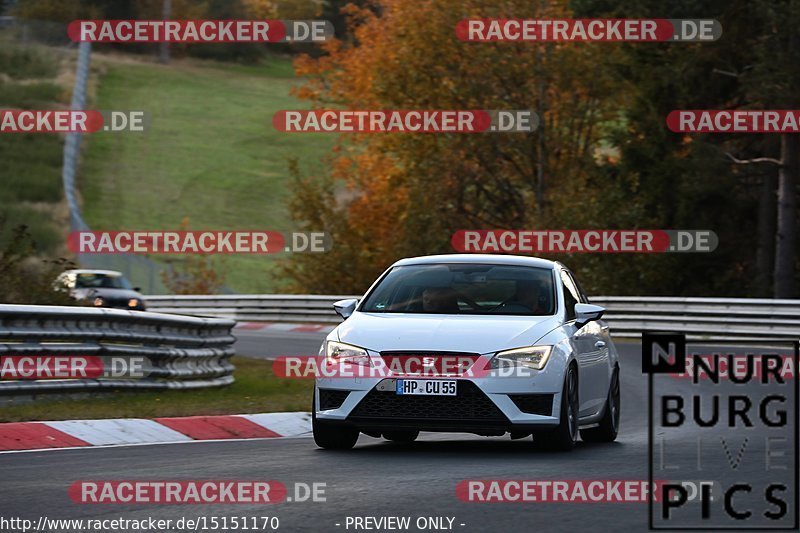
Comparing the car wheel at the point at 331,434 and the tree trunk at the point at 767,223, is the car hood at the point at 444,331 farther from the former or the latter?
the tree trunk at the point at 767,223

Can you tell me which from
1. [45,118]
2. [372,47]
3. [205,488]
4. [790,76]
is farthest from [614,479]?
[45,118]

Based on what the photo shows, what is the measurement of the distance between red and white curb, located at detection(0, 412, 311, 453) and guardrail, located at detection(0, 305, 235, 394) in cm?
126

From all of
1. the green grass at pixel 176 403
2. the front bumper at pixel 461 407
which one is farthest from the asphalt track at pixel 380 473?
the green grass at pixel 176 403

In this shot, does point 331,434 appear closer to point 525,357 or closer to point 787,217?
point 525,357

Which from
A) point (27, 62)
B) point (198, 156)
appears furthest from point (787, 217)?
point (27, 62)

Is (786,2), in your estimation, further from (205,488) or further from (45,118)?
(45,118)

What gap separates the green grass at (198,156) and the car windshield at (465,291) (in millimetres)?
40150

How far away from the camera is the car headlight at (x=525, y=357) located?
1172 cm

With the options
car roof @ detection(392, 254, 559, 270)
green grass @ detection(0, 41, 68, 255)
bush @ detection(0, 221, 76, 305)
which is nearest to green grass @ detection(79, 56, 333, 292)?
green grass @ detection(0, 41, 68, 255)

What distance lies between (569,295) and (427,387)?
2238 millimetres

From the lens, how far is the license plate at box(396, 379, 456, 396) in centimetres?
1159

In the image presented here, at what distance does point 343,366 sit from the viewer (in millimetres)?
11914

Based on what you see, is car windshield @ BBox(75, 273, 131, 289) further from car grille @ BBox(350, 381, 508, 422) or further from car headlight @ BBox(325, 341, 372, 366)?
car grille @ BBox(350, 381, 508, 422)

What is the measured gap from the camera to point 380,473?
10.4 metres
